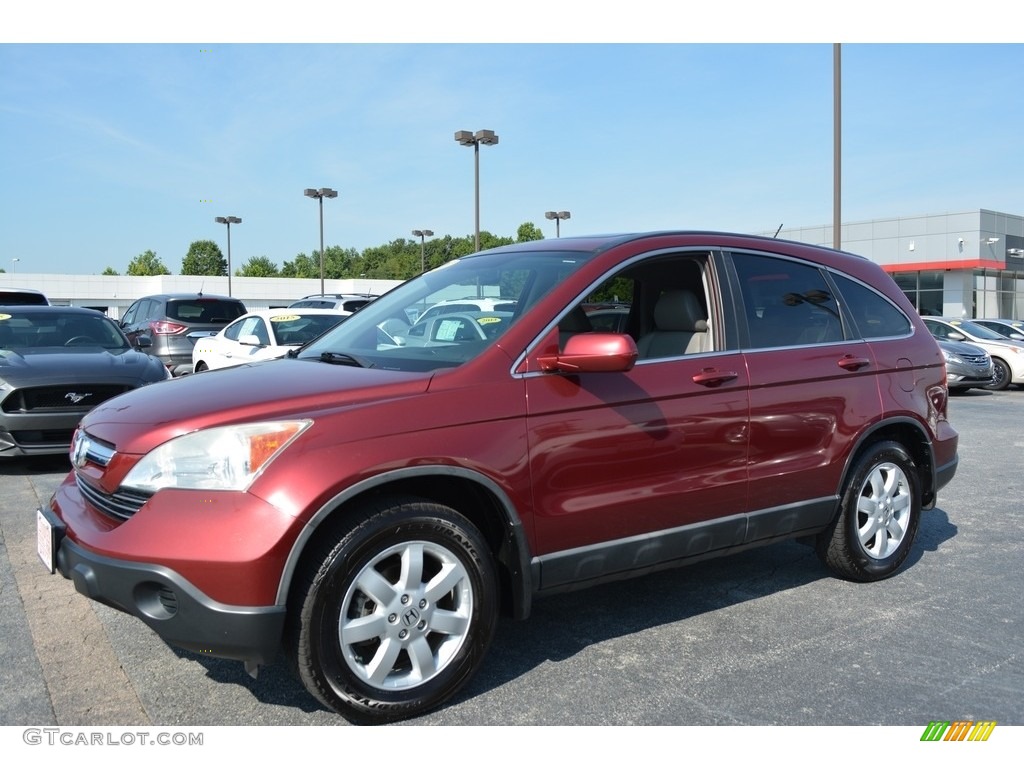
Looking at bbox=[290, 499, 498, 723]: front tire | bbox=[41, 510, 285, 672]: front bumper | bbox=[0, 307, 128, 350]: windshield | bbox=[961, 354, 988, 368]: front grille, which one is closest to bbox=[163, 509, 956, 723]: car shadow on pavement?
bbox=[290, 499, 498, 723]: front tire

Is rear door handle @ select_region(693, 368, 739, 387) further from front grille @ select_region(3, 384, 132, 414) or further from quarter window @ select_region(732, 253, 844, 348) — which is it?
front grille @ select_region(3, 384, 132, 414)

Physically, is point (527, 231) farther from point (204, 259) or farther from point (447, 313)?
point (447, 313)

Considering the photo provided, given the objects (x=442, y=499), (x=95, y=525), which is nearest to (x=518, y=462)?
(x=442, y=499)

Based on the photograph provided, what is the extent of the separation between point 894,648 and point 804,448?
100 cm

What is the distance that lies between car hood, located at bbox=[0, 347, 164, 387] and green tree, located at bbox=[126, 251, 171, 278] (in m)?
123

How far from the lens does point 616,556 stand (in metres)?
3.76

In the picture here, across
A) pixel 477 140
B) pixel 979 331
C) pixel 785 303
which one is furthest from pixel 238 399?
pixel 477 140

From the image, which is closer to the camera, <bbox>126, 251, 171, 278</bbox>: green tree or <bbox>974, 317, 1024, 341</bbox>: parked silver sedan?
<bbox>974, 317, 1024, 341</bbox>: parked silver sedan

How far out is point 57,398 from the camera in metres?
7.64

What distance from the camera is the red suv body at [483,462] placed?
3.01m

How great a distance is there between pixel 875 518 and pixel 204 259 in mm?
135679

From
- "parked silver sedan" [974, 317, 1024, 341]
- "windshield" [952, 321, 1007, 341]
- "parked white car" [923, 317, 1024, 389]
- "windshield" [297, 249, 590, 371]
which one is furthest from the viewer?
"parked silver sedan" [974, 317, 1024, 341]

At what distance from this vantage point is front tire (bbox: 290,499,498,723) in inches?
120

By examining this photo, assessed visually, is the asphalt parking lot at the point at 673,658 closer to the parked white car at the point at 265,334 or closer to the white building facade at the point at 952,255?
the parked white car at the point at 265,334
